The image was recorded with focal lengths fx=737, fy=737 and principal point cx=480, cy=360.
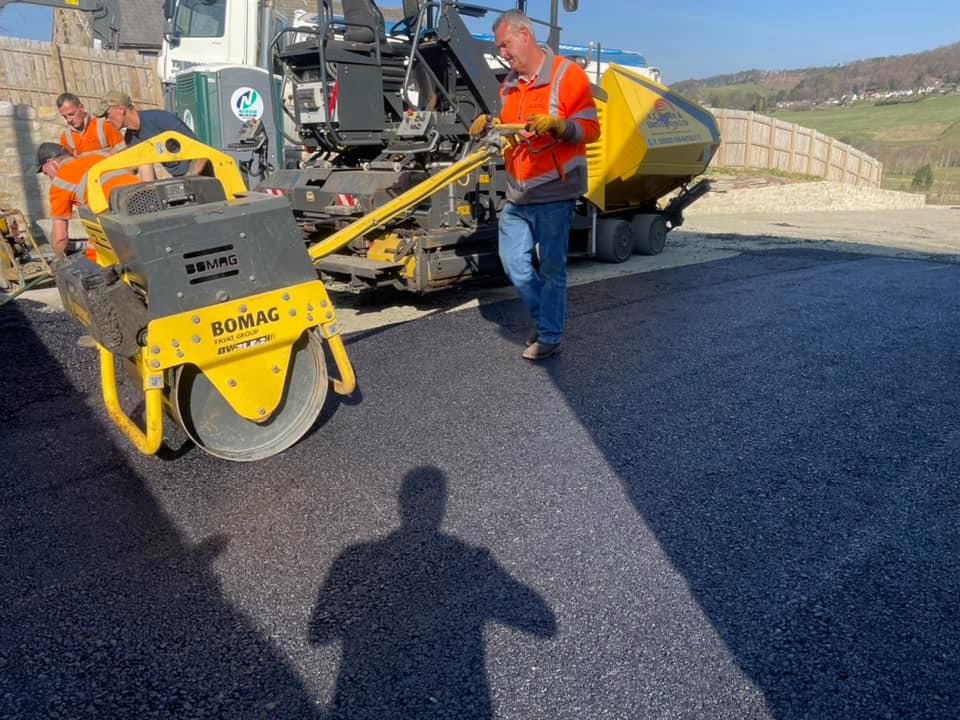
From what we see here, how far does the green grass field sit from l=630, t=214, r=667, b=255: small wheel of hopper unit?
826 inches

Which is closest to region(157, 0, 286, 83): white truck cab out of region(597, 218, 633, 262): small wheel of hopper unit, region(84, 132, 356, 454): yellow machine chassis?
region(597, 218, 633, 262): small wheel of hopper unit

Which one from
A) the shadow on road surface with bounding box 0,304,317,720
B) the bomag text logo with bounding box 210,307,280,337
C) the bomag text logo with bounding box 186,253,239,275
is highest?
the bomag text logo with bounding box 186,253,239,275

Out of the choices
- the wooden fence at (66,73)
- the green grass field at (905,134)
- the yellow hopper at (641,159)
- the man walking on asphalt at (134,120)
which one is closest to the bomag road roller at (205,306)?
the man walking on asphalt at (134,120)

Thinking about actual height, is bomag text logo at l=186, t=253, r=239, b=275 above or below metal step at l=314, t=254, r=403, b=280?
above

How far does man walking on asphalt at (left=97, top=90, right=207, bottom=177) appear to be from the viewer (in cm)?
573

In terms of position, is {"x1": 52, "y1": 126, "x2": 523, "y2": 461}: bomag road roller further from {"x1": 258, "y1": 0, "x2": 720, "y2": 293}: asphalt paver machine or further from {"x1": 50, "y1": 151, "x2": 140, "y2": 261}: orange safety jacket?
{"x1": 258, "y1": 0, "x2": 720, "y2": 293}: asphalt paver machine

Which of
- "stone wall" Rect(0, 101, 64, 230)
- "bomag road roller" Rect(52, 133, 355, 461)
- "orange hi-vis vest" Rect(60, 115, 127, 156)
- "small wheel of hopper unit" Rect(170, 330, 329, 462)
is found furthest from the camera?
"stone wall" Rect(0, 101, 64, 230)

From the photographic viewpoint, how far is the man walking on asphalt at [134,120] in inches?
226

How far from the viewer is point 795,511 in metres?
2.72

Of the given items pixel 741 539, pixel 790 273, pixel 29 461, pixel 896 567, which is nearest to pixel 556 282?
pixel 741 539

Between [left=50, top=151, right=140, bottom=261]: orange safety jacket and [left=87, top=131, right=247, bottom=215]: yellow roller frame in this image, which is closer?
[left=87, top=131, right=247, bottom=215]: yellow roller frame

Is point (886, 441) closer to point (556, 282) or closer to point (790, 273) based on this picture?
point (556, 282)

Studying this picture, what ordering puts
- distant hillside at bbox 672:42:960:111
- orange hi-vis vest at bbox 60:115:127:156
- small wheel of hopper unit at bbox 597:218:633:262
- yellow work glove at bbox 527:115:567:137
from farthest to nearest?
distant hillside at bbox 672:42:960:111
small wheel of hopper unit at bbox 597:218:633:262
orange hi-vis vest at bbox 60:115:127:156
yellow work glove at bbox 527:115:567:137

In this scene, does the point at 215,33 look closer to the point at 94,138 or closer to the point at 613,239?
the point at 94,138
